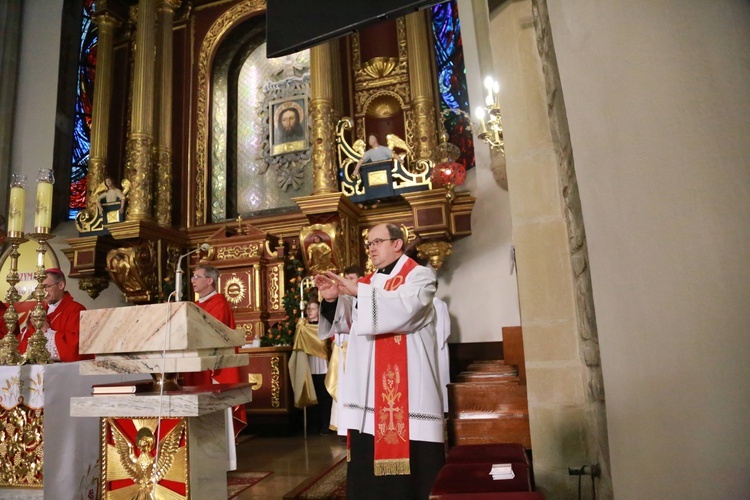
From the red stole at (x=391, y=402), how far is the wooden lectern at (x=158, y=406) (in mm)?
829

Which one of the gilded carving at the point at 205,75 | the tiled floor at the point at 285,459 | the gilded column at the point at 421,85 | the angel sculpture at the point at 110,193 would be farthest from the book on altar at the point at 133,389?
the gilded carving at the point at 205,75

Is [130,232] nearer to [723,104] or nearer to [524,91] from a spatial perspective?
[524,91]

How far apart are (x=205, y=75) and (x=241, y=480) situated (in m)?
7.67

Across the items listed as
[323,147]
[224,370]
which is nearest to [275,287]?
[323,147]

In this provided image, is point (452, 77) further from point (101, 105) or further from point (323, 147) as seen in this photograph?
point (101, 105)

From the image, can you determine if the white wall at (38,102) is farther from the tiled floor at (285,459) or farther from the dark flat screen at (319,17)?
the dark flat screen at (319,17)

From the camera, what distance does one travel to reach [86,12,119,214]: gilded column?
8805 mm

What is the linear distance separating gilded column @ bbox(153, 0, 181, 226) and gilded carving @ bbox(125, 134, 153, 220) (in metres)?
0.21

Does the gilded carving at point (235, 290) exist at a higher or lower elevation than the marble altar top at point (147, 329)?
higher

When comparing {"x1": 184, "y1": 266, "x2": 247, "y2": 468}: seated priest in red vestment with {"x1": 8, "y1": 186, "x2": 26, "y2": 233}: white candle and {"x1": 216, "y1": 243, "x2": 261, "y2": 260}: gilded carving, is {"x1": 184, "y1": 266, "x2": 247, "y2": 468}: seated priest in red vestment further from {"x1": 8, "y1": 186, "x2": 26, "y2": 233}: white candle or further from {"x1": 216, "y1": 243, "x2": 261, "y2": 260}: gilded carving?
{"x1": 216, "y1": 243, "x2": 261, "y2": 260}: gilded carving

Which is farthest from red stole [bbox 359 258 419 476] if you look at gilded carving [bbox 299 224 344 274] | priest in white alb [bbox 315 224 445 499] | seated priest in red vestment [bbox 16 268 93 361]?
gilded carving [bbox 299 224 344 274]

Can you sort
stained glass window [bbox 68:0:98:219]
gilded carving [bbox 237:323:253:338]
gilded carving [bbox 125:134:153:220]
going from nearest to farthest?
gilded carving [bbox 237:323:253:338] → gilded carving [bbox 125:134:153:220] → stained glass window [bbox 68:0:98:219]

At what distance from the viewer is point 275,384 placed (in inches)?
250

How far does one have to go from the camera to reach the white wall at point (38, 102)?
9.16 metres
